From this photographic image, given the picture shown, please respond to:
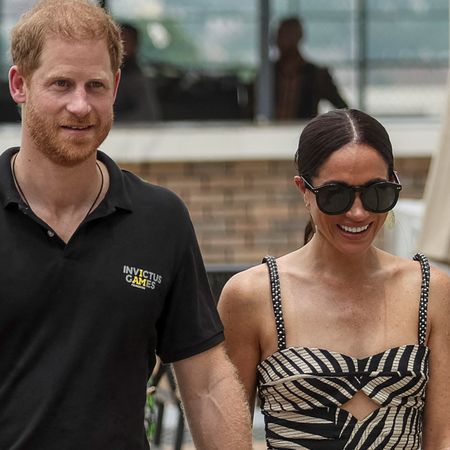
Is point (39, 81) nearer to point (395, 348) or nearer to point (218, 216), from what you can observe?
point (395, 348)

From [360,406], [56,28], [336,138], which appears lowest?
[360,406]

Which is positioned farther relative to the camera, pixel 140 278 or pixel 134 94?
pixel 134 94

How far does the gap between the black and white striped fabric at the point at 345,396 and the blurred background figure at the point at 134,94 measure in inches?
299

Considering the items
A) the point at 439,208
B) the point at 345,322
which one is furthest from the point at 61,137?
the point at 439,208

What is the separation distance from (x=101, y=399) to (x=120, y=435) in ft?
0.37

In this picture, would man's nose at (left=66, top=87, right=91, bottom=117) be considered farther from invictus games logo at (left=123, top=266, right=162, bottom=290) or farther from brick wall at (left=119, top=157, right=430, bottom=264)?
brick wall at (left=119, top=157, right=430, bottom=264)

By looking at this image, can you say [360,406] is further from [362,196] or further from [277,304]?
[362,196]

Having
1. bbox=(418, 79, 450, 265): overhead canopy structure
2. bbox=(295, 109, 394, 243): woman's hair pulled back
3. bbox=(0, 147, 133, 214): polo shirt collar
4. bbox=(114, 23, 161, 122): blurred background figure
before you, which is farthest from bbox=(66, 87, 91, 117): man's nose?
bbox=(114, 23, 161, 122): blurred background figure

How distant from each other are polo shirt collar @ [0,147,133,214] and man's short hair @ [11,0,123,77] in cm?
26

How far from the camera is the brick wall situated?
10.9 m

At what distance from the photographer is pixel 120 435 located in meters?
3.31

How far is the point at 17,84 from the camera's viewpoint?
10.9ft

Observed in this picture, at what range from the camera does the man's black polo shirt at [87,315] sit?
A: 10.5ft

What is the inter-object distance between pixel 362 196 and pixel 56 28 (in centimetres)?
89
